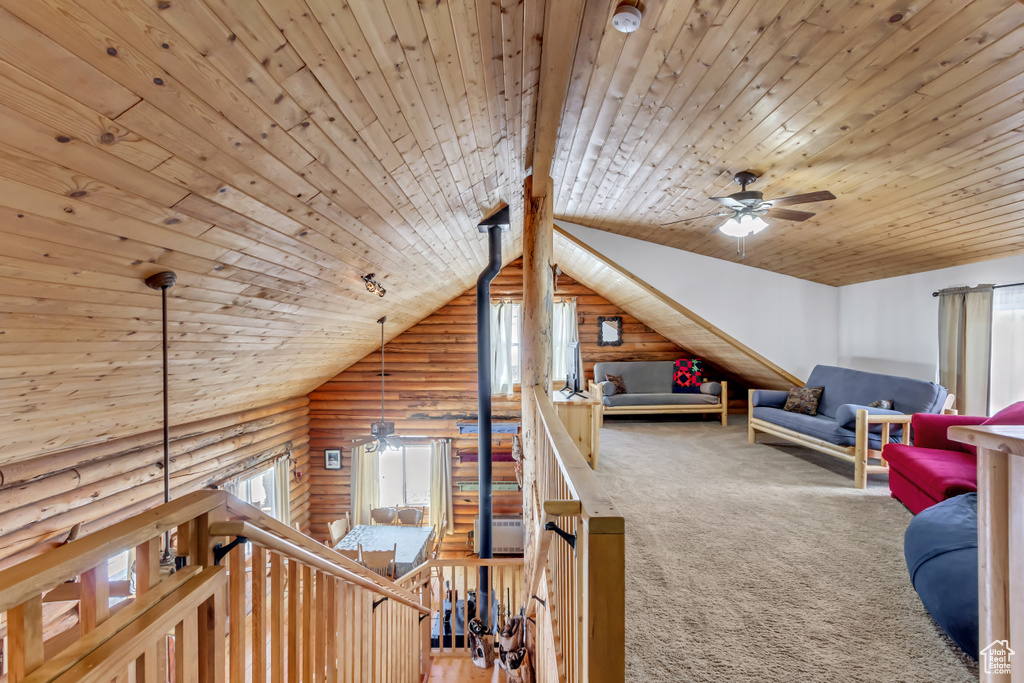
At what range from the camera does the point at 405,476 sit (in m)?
7.43

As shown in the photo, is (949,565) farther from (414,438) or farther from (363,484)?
(363,484)

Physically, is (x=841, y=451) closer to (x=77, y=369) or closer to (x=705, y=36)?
(x=705, y=36)

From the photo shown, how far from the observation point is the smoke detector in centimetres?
176

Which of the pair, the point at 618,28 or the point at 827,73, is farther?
the point at 827,73

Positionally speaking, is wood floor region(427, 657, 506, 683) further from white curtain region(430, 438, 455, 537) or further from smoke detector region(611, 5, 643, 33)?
smoke detector region(611, 5, 643, 33)

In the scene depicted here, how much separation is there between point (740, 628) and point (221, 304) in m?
3.13

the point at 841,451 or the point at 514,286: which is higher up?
the point at 514,286

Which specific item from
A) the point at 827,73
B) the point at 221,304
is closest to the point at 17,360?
the point at 221,304

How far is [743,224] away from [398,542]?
495 cm

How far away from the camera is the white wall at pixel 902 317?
375 centimetres

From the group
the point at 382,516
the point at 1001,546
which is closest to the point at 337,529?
the point at 382,516

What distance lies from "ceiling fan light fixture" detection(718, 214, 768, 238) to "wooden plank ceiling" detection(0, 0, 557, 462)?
1.52 m

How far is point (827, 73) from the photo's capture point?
6.65 ft

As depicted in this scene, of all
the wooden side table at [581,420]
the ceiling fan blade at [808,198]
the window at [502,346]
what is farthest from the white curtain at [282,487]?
the ceiling fan blade at [808,198]
